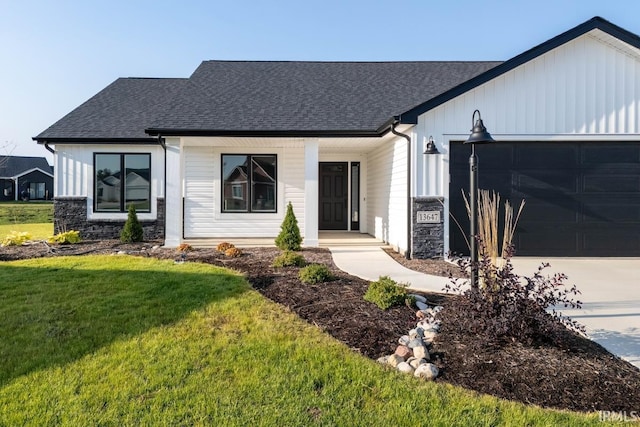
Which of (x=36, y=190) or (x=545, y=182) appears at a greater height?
(x=36, y=190)

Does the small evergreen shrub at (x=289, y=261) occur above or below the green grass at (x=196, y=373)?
above

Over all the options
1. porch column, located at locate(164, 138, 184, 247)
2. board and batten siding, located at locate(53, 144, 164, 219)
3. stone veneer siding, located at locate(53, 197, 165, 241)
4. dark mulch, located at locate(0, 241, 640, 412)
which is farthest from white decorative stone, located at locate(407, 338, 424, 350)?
board and batten siding, located at locate(53, 144, 164, 219)

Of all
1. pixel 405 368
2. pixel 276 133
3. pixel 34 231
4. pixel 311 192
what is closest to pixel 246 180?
pixel 276 133

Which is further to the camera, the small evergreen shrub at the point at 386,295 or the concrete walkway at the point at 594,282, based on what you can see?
the small evergreen shrub at the point at 386,295

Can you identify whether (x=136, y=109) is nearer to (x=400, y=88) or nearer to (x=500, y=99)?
(x=400, y=88)

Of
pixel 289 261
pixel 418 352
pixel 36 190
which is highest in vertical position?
pixel 36 190

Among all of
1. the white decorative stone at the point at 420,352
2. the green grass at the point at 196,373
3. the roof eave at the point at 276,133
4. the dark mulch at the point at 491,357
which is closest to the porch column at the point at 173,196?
the roof eave at the point at 276,133

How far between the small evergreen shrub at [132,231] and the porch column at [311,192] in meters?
4.06

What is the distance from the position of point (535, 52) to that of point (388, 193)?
4.15 meters

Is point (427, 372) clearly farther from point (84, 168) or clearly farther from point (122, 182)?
point (84, 168)

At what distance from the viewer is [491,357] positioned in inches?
124

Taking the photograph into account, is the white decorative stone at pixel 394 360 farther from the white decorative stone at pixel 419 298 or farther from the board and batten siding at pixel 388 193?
the board and batten siding at pixel 388 193

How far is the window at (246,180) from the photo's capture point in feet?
34.4

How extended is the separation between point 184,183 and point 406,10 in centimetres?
884
